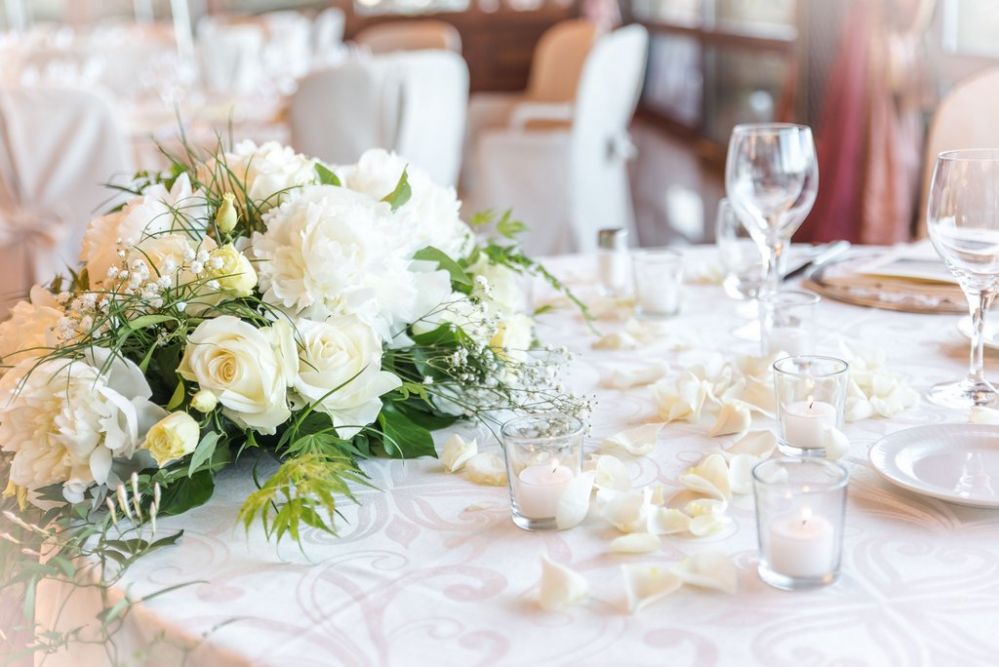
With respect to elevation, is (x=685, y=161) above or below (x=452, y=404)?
below

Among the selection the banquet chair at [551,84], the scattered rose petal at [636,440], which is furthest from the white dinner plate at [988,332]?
the banquet chair at [551,84]

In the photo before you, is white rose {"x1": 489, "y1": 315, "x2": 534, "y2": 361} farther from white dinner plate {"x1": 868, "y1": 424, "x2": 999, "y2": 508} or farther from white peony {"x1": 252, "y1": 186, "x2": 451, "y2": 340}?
white dinner plate {"x1": 868, "y1": 424, "x2": 999, "y2": 508}

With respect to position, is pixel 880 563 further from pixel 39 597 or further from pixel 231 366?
pixel 39 597

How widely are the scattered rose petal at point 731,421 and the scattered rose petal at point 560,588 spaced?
33 cm

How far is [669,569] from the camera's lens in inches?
29.0

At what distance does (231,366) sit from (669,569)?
1.24 feet

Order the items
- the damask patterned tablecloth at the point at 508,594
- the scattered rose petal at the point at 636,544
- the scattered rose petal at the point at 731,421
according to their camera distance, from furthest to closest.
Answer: the scattered rose petal at the point at 731,421 < the scattered rose petal at the point at 636,544 < the damask patterned tablecloth at the point at 508,594

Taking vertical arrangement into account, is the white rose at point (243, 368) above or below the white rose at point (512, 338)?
above

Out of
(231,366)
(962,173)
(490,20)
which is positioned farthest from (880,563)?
(490,20)

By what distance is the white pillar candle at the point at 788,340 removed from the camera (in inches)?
46.5

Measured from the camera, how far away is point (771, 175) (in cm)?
131

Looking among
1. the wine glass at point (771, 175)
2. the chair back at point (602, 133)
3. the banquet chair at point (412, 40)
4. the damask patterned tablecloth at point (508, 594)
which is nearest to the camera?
the damask patterned tablecloth at point (508, 594)

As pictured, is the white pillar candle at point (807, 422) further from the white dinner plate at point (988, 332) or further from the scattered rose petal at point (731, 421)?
the white dinner plate at point (988, 332)

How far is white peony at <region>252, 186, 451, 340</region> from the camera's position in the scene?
0.92 metres
